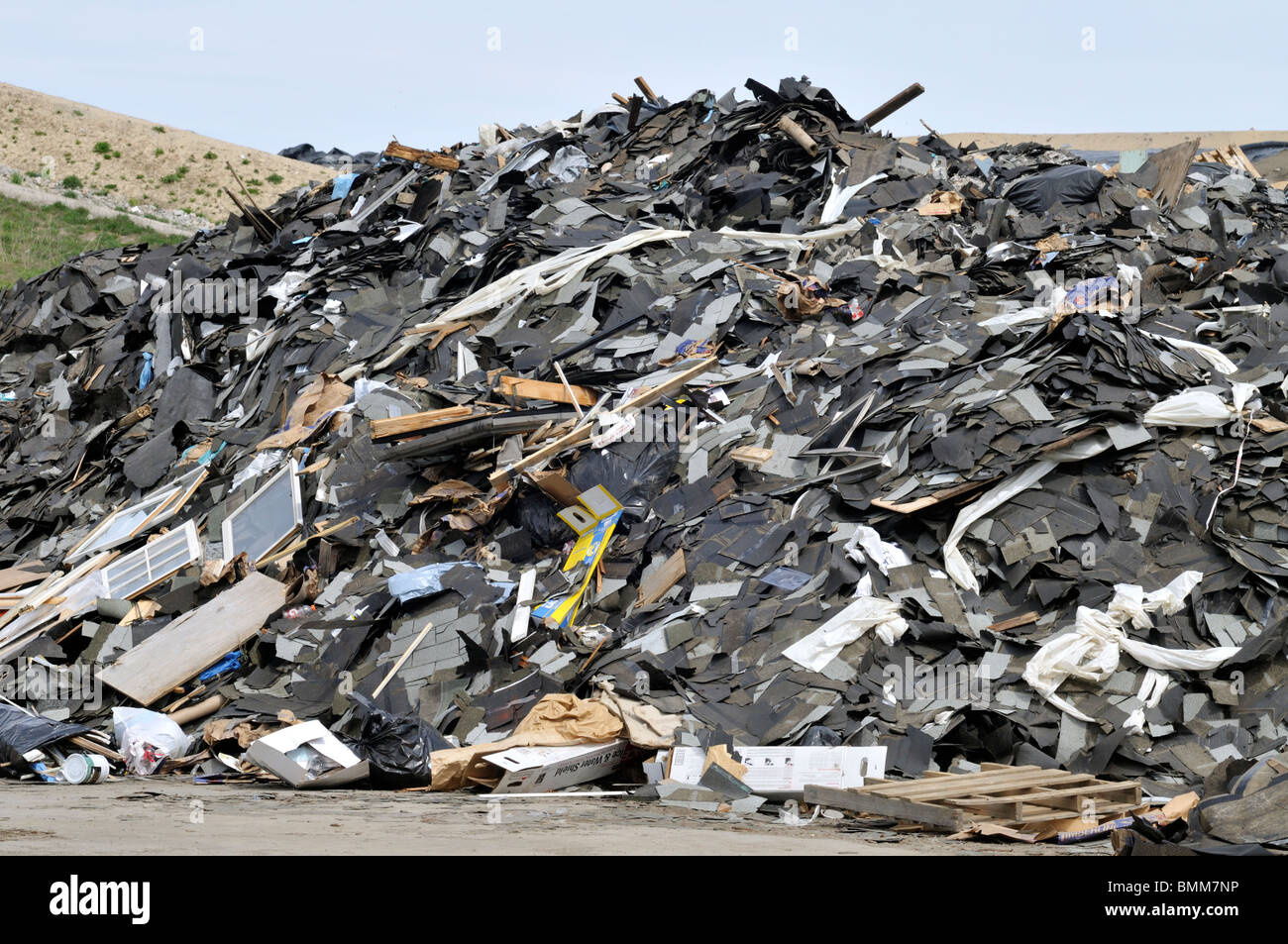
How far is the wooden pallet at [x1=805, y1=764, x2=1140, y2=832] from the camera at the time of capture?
19.0 ft

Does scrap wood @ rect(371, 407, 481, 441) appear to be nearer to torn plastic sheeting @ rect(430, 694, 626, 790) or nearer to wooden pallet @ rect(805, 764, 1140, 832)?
torn plastic sheeting @ rect(430, 694, 626, 790)

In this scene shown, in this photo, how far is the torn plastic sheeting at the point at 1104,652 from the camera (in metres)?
7.19

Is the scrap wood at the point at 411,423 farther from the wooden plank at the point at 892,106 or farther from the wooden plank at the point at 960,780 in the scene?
the wooden plank at the point at 892,106

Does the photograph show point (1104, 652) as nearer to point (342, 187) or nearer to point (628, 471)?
point (628, 471)

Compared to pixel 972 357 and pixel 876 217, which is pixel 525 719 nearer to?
pixel 972 357

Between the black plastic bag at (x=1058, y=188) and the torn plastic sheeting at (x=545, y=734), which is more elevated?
the black plastic bag at (x=1058, y=188)

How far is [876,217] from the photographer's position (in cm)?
1367

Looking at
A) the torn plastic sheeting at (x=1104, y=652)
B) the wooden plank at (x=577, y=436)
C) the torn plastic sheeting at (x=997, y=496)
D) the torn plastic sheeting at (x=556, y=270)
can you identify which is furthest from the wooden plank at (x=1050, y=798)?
the torn plastic sheeting at (x=556, y=270)

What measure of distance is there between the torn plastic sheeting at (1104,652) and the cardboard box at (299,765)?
4.54 meters

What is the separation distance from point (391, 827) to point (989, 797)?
10.5 feet

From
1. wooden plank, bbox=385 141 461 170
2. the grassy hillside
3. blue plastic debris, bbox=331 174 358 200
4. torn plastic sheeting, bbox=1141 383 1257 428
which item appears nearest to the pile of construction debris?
torn plastic sheeting, bbox=1141 383 1257 428

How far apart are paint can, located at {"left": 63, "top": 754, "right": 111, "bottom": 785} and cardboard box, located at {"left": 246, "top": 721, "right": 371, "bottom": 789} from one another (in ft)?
3.44

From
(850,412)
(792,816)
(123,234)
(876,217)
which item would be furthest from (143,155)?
(792,816)

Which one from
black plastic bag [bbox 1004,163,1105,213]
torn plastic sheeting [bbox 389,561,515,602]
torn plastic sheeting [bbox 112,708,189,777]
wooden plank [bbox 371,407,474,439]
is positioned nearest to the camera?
torn plastic sheeting [bbox 112,708,189,777]
